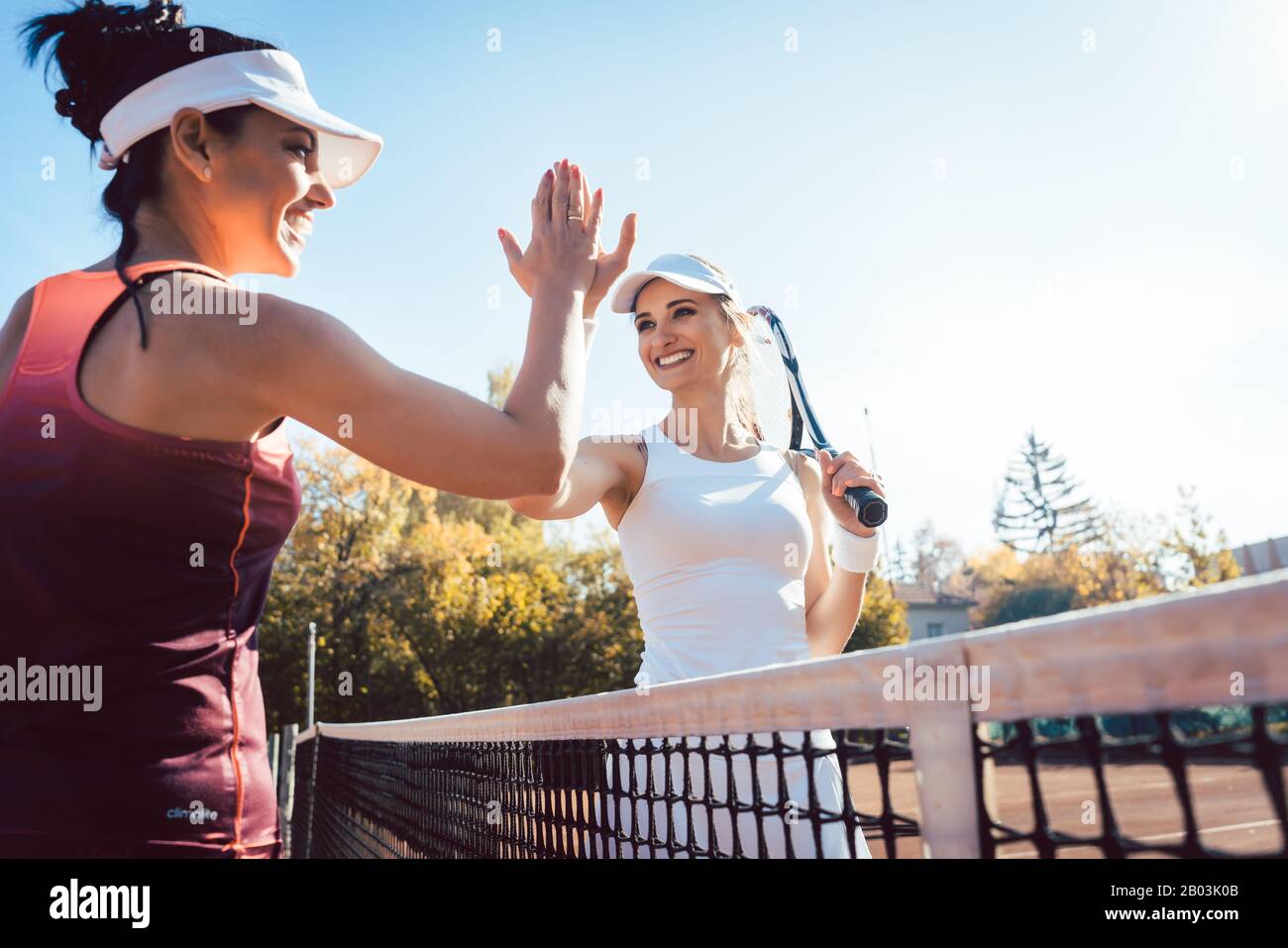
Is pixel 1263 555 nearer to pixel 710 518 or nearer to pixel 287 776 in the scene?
pixel 287 776

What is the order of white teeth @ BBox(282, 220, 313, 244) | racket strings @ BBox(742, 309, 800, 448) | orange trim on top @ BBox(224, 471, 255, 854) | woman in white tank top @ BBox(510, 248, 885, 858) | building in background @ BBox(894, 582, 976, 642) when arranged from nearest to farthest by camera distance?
orange trim on top @ BBox(224, 471, 255, 854), white teeth @ BBox(282, 220, 313, 244), woman in white tank top @ BBox(510, 248, 885, 858), racket strings @ BBox(742, 309, 800, 448), building in background @ BBox(894, 582, 976, 642)

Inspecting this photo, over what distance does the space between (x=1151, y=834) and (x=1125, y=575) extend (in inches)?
1808

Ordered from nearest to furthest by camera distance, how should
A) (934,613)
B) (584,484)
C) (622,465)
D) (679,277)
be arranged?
(584,484) → (622,465) → (679,277) → (934,613)

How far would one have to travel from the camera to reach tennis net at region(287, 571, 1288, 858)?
102 centimetres

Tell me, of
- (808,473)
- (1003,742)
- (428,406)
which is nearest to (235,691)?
(428,406)

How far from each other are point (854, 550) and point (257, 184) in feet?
7.74

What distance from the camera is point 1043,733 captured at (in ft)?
4.23

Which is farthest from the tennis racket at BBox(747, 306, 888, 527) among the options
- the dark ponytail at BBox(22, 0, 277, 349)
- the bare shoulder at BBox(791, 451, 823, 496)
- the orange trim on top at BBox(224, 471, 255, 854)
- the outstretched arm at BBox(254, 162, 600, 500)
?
the orange trim on top at BBox(224, 471, 255, 854)

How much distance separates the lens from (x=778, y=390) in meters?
4.58

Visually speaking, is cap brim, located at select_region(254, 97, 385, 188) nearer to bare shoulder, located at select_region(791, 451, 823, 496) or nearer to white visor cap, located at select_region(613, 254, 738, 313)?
white visor cap, located at select_region(613, 254, 738, 313)

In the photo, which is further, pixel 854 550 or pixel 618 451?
pixel 854 550

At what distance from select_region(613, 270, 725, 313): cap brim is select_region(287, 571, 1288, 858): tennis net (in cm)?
149
